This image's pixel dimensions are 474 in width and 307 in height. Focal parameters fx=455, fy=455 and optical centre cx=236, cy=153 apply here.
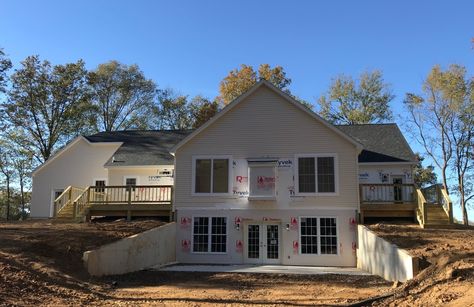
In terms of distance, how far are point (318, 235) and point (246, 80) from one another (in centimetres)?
2555

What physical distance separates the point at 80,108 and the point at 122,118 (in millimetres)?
5303

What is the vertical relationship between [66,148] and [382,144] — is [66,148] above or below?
above

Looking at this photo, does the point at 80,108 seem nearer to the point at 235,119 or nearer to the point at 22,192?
the point at 22,192

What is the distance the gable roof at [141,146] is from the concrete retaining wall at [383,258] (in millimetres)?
12338

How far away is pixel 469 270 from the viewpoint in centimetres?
999

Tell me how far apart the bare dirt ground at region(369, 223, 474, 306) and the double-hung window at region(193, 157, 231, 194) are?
8.14 meters

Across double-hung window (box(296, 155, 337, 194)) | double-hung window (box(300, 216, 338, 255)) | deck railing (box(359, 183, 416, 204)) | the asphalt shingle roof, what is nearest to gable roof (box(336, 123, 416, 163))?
the asphalt shingle roof

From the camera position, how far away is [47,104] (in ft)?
129

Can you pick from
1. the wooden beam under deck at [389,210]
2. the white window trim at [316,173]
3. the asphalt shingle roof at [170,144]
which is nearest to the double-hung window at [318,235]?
the white window trim at [316,173]

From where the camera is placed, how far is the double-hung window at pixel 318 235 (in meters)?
19.8

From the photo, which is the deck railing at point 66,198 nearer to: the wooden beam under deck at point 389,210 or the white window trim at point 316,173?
the white window trim at point 316,173

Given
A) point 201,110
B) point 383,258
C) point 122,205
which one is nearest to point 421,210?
point 383,258

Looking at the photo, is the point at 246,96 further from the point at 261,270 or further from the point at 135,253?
the point at 135,253

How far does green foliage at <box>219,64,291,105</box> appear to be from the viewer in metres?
42.9
